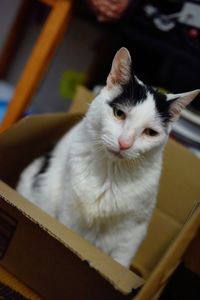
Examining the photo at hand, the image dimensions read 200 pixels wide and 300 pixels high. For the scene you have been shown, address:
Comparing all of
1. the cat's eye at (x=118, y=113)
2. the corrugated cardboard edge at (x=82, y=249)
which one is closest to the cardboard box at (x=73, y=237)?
the corrugated cardboard edge at (x=82, y=249)

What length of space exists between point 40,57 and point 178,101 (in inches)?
25.7

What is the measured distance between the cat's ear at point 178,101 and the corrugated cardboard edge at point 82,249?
0.32m

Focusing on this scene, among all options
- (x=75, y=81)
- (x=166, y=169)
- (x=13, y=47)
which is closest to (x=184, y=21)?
(x=166, y=169)

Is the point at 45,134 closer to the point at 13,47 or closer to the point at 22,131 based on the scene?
the point at 22,131

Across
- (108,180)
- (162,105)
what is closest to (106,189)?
(108,180)

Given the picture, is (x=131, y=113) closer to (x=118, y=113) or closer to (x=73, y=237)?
(x=118, y=113)

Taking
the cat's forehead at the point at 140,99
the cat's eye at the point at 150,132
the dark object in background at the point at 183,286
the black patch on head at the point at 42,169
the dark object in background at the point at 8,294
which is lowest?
the dark object in background at the point at 8,294

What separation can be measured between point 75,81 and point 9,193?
3.57 ft

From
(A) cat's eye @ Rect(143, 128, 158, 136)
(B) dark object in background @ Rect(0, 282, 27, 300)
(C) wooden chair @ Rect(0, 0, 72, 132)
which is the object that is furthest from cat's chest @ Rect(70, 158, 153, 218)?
(C) wooden chair @ Rect(0, 0, 72, 132)

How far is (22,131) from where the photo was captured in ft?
3.24

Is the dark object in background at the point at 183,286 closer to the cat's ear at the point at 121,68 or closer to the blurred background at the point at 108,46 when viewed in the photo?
the cat's ear at the point at 121,68

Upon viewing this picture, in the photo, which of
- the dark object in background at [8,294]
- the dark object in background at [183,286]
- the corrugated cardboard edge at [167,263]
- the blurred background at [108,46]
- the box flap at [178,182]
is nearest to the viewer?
the corrugated cardboard edge at [167,263]

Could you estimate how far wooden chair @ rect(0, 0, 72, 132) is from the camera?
4.11 feet

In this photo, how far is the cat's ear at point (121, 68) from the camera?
0.73m
